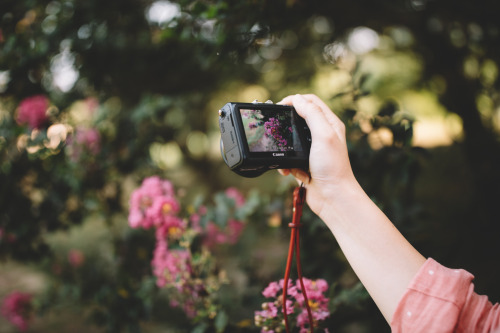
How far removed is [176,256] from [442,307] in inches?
36.6

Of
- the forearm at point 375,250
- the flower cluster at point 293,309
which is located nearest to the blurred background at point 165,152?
the flower cluster at point 293,309

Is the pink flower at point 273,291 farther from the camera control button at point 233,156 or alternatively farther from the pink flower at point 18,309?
the pink flower at point 18,309

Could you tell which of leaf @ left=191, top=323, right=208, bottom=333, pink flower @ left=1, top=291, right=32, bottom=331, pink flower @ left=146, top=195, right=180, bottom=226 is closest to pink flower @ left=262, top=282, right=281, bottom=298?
leaf @ left=191, top=323, right=208, bottom=333

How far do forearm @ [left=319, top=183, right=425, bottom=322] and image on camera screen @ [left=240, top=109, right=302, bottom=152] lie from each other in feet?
0.74

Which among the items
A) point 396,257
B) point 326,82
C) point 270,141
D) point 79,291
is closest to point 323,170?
point 270,141

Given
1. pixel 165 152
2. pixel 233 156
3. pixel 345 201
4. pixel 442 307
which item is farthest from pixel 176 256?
pixel 165 152

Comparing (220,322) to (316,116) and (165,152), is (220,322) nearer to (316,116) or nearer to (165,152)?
(316,116)

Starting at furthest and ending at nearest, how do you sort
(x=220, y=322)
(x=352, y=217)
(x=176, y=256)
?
(x=176, y=256)
(x=220, y=322)
(x=352, y=217)

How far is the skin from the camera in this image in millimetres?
Answer: 745

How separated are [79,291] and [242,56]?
1611mm

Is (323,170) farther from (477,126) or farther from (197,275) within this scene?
(477,126)

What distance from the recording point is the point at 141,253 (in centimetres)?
178

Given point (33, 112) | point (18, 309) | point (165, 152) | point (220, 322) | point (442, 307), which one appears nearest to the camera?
point (442, 307)

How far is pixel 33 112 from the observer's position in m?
1.78
